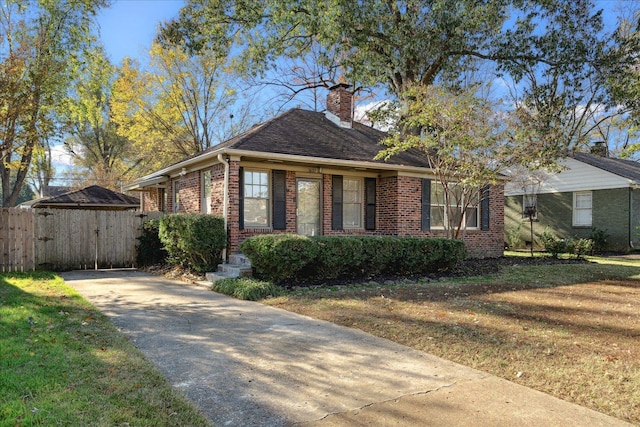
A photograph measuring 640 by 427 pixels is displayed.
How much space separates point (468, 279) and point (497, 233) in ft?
20.4

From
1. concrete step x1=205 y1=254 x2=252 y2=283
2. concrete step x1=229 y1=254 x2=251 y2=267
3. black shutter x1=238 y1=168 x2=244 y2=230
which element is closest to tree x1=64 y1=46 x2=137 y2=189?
black shutter x1=238 y1=168 x2=244 y2=230

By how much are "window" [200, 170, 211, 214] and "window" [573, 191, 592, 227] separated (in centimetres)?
1682

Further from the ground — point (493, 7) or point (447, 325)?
point (493, 7)

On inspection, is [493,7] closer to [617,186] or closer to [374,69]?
[374,69]

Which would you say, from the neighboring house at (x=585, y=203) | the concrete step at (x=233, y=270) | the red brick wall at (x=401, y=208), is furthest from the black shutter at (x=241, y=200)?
the neighboring house at (x=585, y=203)

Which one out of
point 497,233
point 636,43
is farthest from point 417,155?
point 636,43

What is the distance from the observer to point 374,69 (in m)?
18.2

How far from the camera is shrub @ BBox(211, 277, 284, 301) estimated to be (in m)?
7.96

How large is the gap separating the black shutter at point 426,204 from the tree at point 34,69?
1121 centimetres

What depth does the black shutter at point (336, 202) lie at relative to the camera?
1281 cm

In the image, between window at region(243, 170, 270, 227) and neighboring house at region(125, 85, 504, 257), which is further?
window at region(243, 170, 270, 227)

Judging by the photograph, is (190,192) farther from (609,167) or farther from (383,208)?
(609,167)

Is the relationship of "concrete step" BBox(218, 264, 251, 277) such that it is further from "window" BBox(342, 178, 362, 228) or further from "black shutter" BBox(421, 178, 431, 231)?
"black shutter" BBox(421, 178, 431, 231)

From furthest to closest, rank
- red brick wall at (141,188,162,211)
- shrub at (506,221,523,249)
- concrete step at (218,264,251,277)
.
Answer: shrub at (506,221,523,249)
red brick wall at (141,188,162,211)
concrete step at (218,264,251,277)
